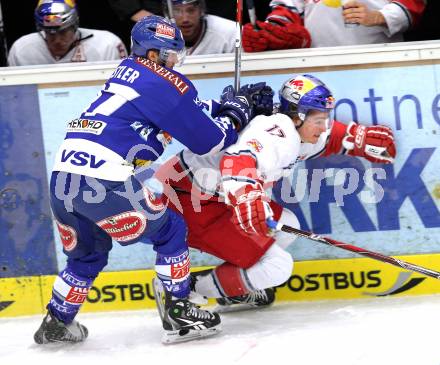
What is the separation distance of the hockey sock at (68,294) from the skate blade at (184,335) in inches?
15.1

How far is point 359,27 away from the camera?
4602mm

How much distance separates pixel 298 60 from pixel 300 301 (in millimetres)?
1072

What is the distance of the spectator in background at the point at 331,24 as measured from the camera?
176 inches

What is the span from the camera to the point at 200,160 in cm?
425

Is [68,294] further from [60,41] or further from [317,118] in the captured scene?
[60,41]

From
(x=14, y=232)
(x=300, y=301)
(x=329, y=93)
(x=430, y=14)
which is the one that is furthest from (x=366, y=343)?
(x=430, y=14)

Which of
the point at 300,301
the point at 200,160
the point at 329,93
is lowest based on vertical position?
the point at 300,301

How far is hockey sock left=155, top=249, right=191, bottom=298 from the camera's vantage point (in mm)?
3988

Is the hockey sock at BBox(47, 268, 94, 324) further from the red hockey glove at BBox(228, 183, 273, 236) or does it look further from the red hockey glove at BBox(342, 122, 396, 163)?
the red hockey glove at BBox(342, 122, 396, 163)

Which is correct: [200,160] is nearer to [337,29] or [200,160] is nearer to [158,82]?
[158,82]

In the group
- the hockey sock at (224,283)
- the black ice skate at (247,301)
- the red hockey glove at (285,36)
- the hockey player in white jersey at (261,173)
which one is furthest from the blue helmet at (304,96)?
the black ice skate at (247,301)

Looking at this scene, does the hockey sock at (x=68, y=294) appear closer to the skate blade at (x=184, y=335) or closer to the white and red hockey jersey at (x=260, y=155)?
the skate blade at (x=184, y=335)

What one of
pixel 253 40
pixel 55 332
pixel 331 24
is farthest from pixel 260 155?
pixel 55 332

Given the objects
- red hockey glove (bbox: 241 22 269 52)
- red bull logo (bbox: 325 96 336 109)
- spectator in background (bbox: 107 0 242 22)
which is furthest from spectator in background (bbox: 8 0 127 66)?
red bull logo (bbox: 325 96 336 109)
